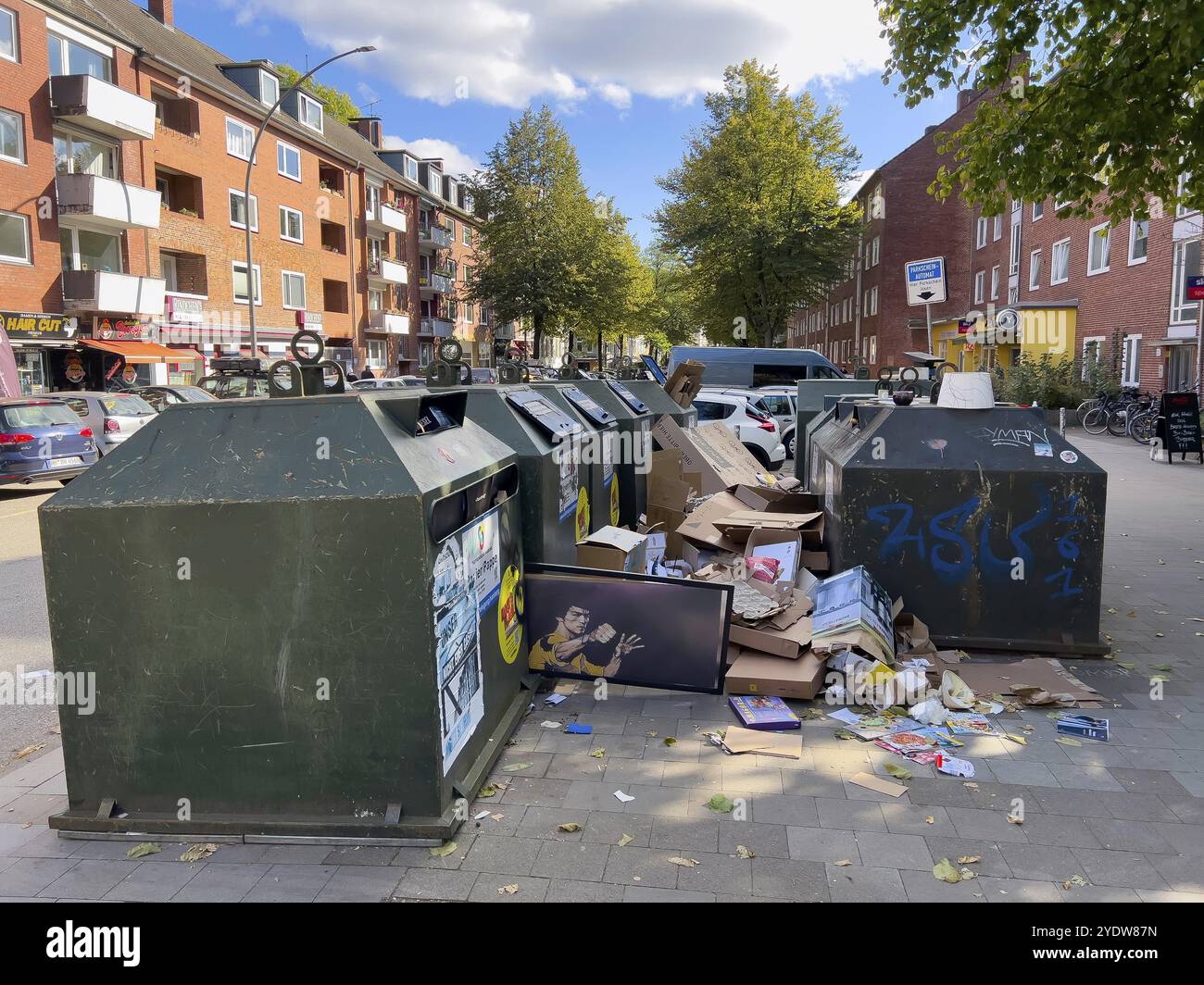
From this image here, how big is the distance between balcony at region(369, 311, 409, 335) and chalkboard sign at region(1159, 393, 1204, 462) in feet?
106

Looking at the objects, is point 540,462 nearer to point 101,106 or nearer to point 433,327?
point 101,106

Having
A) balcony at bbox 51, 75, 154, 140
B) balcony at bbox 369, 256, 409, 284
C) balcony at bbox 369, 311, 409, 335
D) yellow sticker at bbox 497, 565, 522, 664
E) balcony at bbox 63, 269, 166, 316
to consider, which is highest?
balcony at bbox 51, 75, 154, 140

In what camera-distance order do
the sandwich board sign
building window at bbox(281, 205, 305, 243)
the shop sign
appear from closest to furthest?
the sandwich board sign < the shop sign < building window at bbox(281, 205, 305, 243)

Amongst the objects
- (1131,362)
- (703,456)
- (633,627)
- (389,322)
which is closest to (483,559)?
(633,627)

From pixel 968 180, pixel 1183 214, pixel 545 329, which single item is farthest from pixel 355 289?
pixel 968 180

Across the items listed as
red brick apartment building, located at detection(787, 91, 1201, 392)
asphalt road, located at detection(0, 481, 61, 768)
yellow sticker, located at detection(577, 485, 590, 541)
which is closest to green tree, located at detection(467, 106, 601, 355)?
red brick apartment building, located at detection(787, 91, 1201, 392)

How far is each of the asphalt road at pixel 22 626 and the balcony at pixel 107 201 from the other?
43.7 feet

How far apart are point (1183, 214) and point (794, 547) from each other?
817 inches

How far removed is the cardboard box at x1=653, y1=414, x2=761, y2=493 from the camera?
909 cm

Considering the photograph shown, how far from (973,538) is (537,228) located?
117 ft

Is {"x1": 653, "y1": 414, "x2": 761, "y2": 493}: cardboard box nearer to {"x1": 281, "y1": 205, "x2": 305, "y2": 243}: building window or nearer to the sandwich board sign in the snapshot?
the sandwich board sign

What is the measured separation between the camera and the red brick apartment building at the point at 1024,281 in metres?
22.1

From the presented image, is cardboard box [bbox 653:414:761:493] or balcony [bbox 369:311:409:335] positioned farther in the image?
balcony [bbox 369:311:409:335]

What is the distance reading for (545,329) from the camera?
40375mm
